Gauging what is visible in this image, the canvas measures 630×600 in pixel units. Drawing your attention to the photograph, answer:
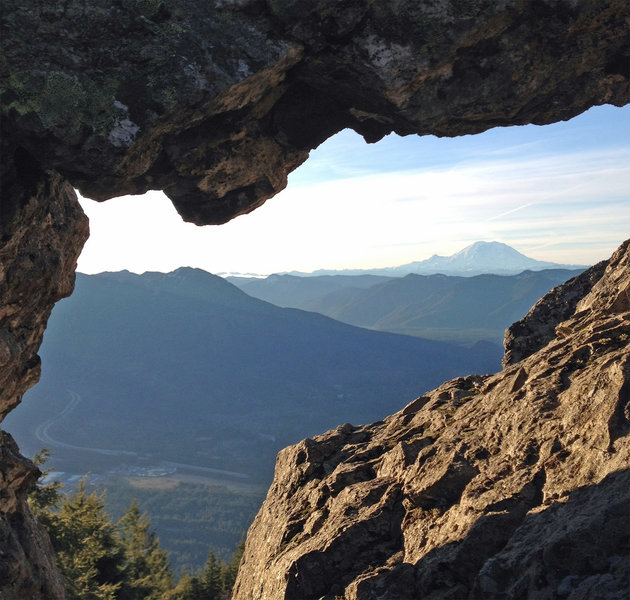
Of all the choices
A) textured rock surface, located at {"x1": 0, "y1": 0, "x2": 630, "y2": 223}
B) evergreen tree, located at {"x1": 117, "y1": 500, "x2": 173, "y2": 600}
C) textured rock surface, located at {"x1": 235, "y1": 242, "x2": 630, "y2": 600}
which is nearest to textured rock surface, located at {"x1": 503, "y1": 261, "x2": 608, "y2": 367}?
textured rock surface, located at {"x1": 235, "y1": 242, "x2": 630, "y2": 600}

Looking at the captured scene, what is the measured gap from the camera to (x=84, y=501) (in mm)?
45750

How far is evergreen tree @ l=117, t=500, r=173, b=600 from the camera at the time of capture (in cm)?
4219

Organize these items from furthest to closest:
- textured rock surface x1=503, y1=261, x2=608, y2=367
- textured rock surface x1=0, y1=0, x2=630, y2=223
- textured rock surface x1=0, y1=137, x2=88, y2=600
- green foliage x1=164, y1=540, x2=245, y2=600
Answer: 1. green foliage x1=164, y1=540, x2=245, y2=600
2. textured rock surface x1=503, y1=261, x2=608, y2=367
3. textured rock surface x1=0, y1=137, x2=88, y2=600
4. textured rock surface x1=0, y1=0, x2=630, y2=223

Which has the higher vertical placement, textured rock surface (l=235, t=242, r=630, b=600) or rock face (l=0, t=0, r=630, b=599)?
rock face (l=0, t=0, r=630, b=599)

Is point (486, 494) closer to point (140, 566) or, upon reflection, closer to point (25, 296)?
point (25, 296)

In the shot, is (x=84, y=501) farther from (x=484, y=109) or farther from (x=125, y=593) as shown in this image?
(x=484, y=109)

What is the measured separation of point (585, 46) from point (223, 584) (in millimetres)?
45135

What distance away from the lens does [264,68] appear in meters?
17.2

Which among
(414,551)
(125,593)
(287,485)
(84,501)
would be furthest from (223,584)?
(414,551)

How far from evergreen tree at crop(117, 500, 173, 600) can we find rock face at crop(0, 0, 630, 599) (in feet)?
79.1

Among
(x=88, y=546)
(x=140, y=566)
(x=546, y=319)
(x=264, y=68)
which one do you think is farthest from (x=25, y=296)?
(x=140, y=566)

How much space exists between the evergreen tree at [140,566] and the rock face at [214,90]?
24112 millimetres

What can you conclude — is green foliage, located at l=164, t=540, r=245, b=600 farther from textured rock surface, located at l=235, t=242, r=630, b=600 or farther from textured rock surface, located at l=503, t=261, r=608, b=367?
textured rock surface, located at l=503, t=261, r=608, b=367

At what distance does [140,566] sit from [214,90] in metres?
45.4
